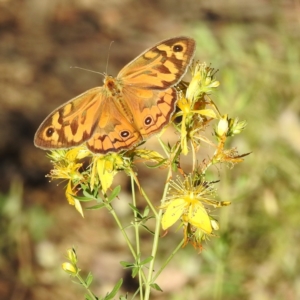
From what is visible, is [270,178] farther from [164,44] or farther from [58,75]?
[58,75]

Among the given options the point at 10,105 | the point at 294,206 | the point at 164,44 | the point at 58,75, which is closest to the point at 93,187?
the point at 164,44

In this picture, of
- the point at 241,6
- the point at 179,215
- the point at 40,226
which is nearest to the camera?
the point at 179,215

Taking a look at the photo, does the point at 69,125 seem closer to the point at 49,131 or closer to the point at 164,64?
the point at 49,131

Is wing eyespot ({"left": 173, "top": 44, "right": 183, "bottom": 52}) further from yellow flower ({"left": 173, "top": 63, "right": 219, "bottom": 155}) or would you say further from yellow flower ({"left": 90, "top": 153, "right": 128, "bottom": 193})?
yellow flower ({"left": 90, "top": 153, "right": 128, "bottom": 193})

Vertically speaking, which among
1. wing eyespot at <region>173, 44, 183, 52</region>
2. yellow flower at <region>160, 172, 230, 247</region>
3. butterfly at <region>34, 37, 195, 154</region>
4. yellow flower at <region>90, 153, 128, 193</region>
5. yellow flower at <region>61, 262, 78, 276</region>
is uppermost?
wing eyespot at <region>173, 44, 183, 52</region>

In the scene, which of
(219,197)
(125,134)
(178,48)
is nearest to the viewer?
(125,134)

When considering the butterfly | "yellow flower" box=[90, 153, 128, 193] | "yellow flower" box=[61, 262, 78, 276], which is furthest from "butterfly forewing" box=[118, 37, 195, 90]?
"yellow flower" box=[61, 262, 78, 276]

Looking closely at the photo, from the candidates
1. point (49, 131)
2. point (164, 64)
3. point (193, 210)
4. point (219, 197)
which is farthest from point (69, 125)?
point (219, 197)

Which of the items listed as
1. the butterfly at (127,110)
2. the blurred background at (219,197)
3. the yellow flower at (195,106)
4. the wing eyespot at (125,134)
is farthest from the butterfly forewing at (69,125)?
the blurred background at (219,197)
